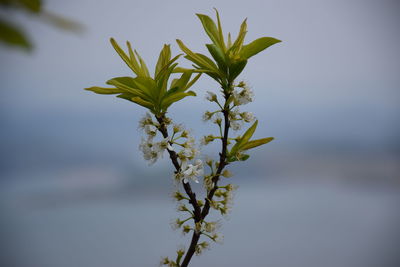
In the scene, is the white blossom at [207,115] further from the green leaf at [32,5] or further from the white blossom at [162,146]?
the green leaf at [32,5]

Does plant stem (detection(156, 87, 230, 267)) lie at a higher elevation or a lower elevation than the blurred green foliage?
lower

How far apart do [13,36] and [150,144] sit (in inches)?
11.2

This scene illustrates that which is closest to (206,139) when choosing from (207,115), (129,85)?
(207,115)

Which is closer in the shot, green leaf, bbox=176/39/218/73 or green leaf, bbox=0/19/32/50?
green leaf, bbox=0/19/32/50

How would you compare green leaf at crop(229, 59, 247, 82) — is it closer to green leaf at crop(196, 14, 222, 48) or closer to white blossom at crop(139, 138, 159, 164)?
green leaf at crop(196, 14, 222, 48)

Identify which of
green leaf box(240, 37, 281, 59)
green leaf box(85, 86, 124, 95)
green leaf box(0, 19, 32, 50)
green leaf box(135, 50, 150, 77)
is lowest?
green leaf box(85, 86, 124, 95)

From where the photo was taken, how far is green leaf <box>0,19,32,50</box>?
36 cm

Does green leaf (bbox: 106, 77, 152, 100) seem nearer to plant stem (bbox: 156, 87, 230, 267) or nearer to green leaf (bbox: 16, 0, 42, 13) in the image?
plant stem (bbox: 156, 87, 230, 267)

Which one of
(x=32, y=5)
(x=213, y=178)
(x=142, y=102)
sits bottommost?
(x=213, y=178)

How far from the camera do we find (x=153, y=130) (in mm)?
612

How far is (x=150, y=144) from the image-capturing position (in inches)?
24.0

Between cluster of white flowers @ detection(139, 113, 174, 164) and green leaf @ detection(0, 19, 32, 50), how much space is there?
0.85 ft

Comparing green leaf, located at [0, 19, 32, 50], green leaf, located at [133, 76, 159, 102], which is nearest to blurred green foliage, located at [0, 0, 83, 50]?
green leaf, located at [0, 19, 32, 50]

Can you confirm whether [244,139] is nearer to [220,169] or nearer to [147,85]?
[220,169]
